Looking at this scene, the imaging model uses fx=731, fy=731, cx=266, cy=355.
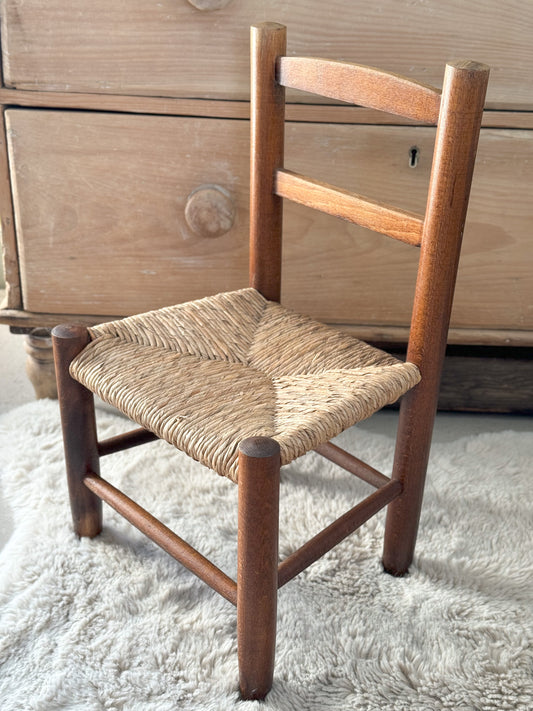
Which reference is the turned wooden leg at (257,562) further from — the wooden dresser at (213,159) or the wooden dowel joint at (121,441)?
the wooden dresser at (213,159)

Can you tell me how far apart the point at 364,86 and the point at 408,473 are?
1.47 feet

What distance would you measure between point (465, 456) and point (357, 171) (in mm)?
497

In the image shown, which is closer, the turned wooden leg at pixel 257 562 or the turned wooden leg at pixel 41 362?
the turned wooden leg at pixel 257 562

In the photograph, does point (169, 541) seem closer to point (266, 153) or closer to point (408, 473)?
point (408, 473)

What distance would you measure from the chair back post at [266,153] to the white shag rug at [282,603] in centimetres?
34

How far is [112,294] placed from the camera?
1170 millimetres

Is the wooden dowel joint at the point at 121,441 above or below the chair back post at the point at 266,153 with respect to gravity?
below

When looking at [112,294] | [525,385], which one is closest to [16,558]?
[112,294]

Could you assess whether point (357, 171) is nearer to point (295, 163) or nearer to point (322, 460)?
point (295, 163)

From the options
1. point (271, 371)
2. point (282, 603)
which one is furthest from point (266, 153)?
point (282, 603)

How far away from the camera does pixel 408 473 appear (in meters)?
0.88

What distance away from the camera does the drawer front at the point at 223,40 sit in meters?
0.98

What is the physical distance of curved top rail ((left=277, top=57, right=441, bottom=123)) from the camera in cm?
74

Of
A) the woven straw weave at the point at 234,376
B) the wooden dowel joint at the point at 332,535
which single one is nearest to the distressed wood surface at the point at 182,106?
the woven straw weave at the point at 234,376
